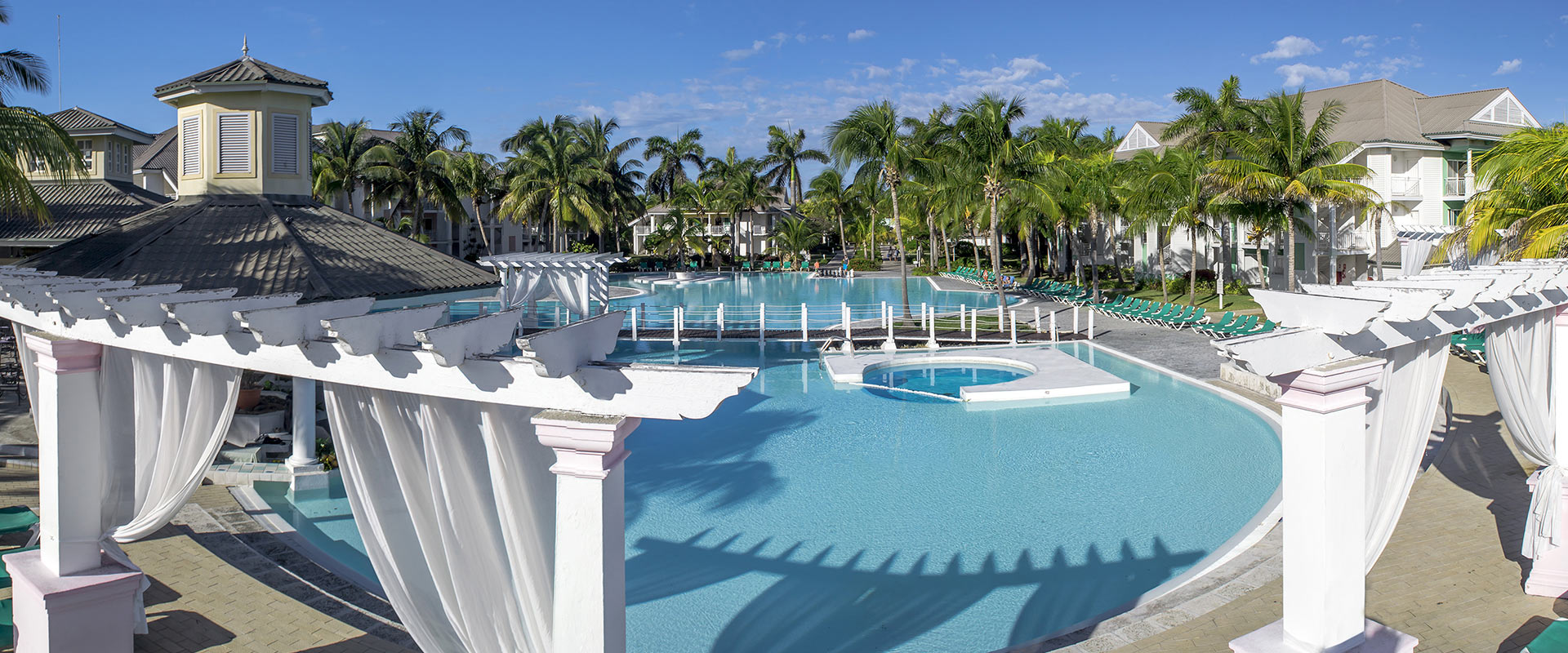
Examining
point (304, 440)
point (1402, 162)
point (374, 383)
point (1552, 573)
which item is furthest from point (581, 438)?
point (1402, 162)

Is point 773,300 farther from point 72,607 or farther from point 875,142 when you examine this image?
point 72,607

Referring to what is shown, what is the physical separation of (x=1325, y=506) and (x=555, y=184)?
4465 centimetres

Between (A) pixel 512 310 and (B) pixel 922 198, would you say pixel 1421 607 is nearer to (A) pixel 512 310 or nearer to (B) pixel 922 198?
(A) pixel 512 310

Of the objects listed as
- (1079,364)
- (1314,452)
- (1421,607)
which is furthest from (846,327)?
(1314,452)

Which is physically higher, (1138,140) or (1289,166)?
(1138,140)

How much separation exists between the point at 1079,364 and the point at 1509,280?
1281 centimetres

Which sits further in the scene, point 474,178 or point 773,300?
point 474,178

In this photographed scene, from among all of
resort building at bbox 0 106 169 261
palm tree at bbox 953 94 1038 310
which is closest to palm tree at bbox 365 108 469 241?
resort building at bbox 0 106 169 261

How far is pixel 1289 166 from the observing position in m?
23.7

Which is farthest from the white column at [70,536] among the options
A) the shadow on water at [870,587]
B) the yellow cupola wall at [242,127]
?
the yellow cupola wall at [242,127]

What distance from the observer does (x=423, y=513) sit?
4.03m

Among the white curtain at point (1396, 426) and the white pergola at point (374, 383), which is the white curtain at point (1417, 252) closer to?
the white curtain at point (1396, 426)

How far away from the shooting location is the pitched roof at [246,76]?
12547mm

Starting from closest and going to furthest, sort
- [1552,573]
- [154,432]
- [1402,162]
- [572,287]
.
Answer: [154,432]
[1552,573]
[572,287]
[1402,162]
